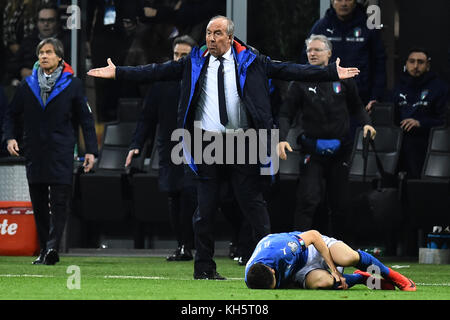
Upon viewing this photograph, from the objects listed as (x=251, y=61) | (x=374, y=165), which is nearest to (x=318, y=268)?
(x=251, y=61)

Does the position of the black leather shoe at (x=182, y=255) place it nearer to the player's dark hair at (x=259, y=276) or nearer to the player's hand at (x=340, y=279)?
the player's hand at (x=340, y=279)

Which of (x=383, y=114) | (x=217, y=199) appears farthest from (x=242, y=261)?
(x=383, y=114)

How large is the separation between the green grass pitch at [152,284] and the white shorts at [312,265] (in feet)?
0.53

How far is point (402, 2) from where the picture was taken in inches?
583

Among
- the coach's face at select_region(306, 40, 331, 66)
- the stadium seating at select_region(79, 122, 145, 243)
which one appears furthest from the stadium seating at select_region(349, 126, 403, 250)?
the stadium seating at select_region(79, 122, 145, 243)

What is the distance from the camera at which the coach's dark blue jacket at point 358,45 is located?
511 inches

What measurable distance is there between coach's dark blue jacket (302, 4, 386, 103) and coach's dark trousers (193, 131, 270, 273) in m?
4.20

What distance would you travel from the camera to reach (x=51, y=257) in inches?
434

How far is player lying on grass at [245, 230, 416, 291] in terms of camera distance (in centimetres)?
783

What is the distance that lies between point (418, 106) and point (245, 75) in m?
4.53

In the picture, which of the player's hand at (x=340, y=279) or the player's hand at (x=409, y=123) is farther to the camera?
the player's hand at (x=409, y=123)

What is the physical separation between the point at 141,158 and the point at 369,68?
2773 mm

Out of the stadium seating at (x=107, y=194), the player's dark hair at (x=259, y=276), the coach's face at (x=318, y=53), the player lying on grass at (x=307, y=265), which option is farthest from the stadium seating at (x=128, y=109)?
the player's dark hair at (x=259, y=276)
